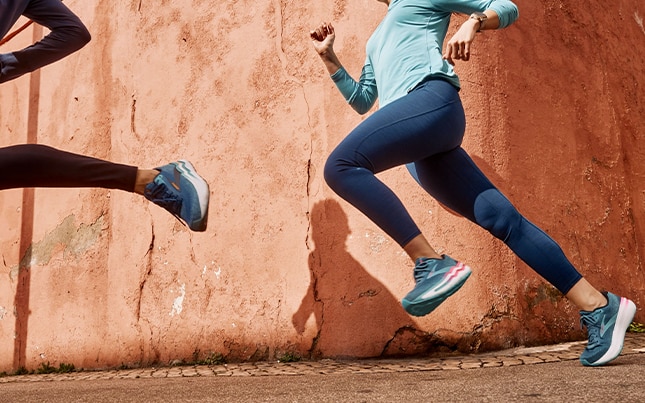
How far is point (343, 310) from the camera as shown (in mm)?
3701

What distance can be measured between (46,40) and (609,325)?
2.17m

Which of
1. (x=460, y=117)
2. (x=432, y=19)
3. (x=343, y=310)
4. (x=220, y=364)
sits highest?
(x=432, y=19)

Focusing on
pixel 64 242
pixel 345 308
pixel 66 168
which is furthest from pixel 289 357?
pixel 64 242

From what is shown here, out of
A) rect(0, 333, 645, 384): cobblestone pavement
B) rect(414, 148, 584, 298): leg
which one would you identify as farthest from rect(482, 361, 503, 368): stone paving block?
rect(414, 148, 584, 298): leg

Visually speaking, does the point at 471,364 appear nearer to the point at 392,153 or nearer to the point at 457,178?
the point at 457,178

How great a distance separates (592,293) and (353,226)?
1598mm

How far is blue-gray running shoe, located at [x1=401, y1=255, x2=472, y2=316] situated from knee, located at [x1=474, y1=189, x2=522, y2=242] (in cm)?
29

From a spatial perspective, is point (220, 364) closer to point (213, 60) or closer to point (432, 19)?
point (213, 60)

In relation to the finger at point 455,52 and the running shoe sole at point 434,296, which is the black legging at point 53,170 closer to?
the running shoe sole at point 434,296

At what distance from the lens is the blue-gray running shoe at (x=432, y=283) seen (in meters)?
2.02

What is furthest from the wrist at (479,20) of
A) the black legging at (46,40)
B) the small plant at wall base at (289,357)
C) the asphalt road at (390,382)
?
the small plant at wall base at (289,357)

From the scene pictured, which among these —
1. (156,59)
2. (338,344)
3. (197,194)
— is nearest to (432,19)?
(197,194)

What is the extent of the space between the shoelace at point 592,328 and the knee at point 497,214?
405mm

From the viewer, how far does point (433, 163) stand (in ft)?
7.84
